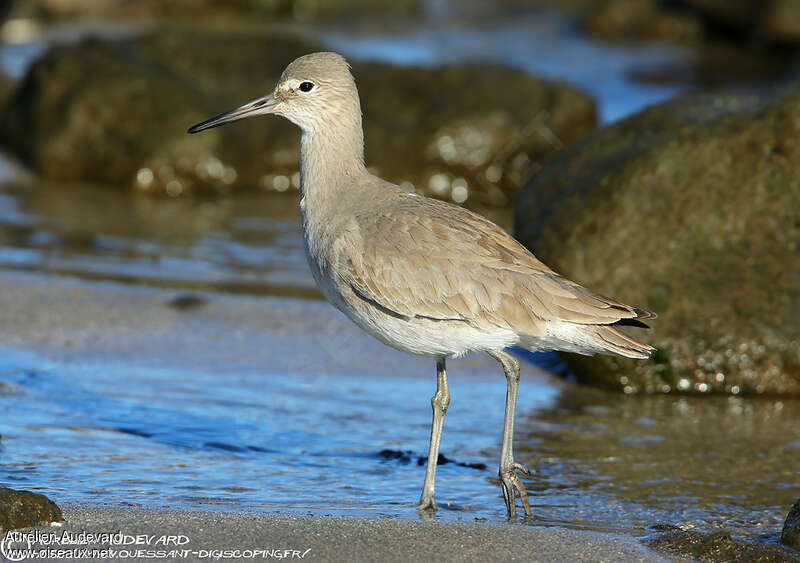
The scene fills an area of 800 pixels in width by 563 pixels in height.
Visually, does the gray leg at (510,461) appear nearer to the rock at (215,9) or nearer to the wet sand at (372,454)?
the wet sand at (372,454)

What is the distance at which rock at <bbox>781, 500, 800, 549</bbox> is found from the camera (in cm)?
540

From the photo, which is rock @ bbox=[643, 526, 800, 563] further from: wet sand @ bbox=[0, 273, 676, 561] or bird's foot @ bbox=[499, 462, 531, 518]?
bird's foot @ bbox=[499, 462, 531, 518]

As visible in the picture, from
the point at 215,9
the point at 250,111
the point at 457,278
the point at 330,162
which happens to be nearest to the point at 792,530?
the point at 457,278

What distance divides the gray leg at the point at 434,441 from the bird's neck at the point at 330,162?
3.50 feet

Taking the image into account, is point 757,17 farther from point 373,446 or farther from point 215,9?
point 373,446

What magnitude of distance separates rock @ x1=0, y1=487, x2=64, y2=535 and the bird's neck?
2.11m

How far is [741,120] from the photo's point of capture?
857 cm

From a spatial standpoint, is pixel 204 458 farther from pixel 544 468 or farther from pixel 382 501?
pixel 544 468

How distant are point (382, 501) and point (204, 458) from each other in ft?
3.62

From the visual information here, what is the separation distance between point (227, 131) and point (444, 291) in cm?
856

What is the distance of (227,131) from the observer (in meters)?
14.1

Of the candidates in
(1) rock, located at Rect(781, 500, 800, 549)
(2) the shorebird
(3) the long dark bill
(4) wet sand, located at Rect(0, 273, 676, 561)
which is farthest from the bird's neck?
(1) rock, located at Rect(781, 500, 800, 549)

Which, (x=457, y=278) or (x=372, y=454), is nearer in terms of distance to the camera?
(x=457, y=278)

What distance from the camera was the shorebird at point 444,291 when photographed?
5.96 metres
